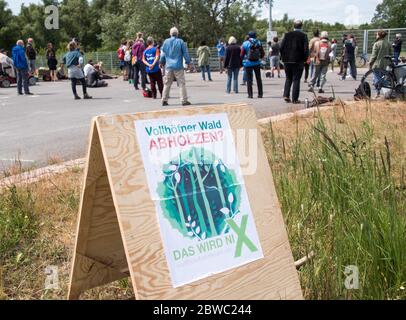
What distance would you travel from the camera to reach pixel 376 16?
259 ft

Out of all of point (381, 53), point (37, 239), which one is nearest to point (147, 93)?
point (381, 53)

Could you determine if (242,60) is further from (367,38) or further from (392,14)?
(392,14)

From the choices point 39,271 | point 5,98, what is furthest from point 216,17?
point 39,271

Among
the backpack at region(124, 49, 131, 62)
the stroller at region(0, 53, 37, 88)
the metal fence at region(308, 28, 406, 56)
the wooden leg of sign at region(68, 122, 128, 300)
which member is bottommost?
the wooden leg of sign at region(68, 122, 128, 300)

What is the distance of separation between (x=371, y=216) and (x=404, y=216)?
0.26 m

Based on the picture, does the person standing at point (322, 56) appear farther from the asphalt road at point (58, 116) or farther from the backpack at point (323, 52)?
the asphalt road at point (58, 116)

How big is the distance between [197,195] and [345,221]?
115 centimetres

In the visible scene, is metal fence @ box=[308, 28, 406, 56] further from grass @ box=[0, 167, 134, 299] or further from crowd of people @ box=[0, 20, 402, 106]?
grass @ box=[0, 167, 134, 299]

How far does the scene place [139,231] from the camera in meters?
2.12

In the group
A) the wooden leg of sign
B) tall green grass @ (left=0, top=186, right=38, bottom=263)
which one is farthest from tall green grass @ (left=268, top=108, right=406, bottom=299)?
tall green grass @ (left=0, top=186, right=38, bottom=263)

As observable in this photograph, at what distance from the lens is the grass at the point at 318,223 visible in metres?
2.80

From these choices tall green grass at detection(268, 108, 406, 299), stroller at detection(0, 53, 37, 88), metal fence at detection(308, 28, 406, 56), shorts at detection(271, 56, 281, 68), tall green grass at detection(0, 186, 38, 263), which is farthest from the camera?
metal fence at detection(308, 28, 406, 56)

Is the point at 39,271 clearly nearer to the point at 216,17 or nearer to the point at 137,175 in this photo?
the point at 137,175

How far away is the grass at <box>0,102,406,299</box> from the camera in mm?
2797
